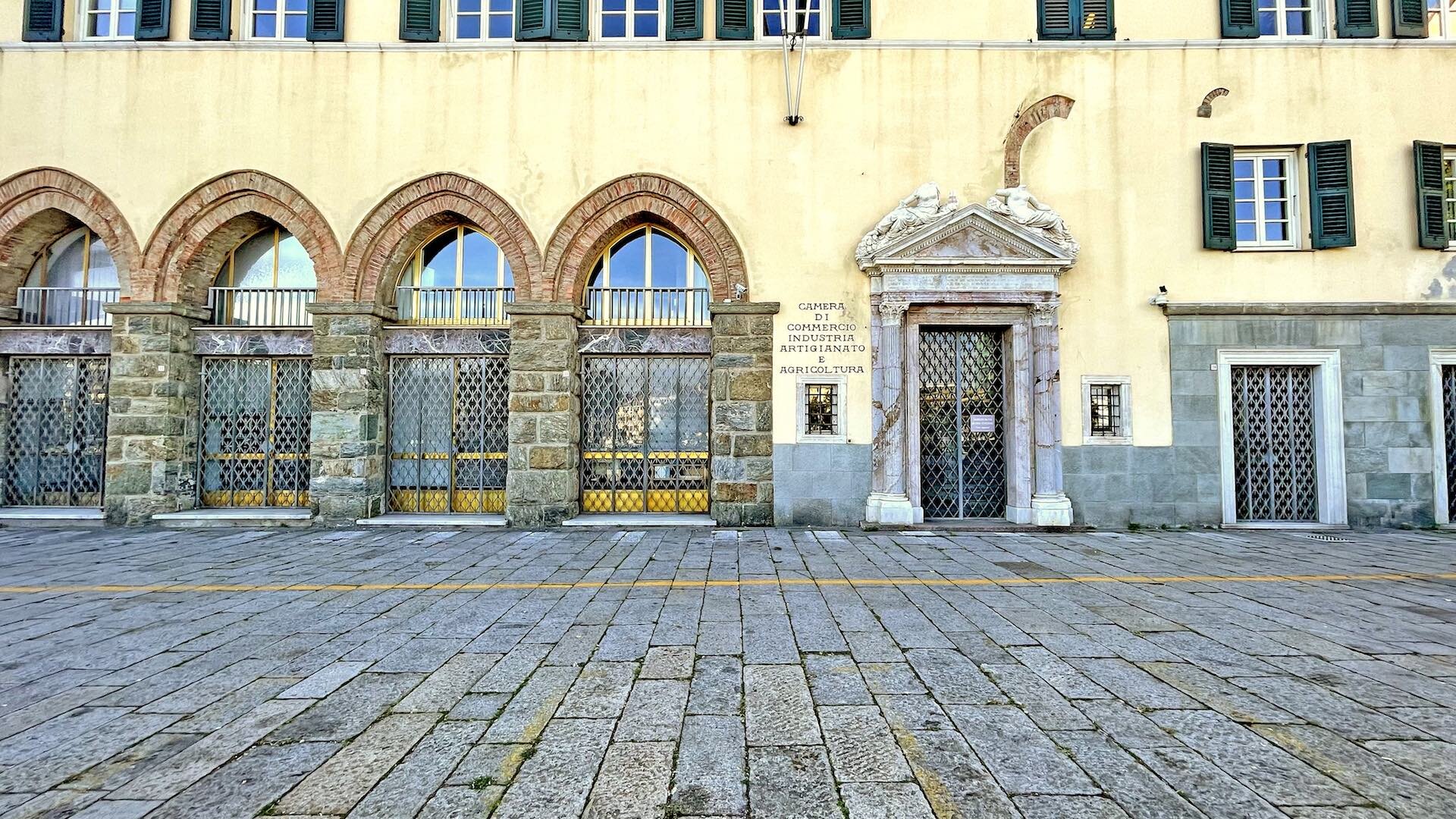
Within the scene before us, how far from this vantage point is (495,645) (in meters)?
3.88

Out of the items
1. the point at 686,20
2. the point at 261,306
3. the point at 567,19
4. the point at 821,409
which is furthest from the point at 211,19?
the point at 821,409

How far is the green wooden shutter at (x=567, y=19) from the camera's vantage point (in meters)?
9.41

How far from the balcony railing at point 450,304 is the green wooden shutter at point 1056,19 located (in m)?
9.60

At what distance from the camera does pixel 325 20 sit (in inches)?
372

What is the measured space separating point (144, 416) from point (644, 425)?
7.69 meters

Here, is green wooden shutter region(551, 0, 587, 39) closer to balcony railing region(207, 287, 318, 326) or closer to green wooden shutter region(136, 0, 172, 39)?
balcony railing region(207, 287, 318, 326)

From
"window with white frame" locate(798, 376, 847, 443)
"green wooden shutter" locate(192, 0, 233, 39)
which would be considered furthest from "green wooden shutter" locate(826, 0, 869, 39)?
"green wooden shutter" locate(192, 0, 233, 39)

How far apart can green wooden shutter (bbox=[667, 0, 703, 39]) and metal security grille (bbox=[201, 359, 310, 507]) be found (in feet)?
26.5

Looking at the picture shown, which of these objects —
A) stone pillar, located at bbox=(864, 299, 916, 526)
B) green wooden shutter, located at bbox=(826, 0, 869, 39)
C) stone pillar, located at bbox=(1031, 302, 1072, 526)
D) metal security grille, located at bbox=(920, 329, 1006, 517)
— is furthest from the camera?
green wooden shutter, located at bbox=(826, 0, 869, 39)

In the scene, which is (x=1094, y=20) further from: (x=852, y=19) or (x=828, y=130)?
(x=828, y=130)

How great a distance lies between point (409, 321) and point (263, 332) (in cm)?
225

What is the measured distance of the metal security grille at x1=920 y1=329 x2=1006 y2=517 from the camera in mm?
9211

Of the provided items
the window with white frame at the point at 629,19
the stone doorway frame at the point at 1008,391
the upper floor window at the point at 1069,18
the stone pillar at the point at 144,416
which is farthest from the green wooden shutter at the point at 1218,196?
the stone pillar at the point at 144,416

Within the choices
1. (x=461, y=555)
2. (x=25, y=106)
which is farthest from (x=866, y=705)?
(x=25, y=106)
